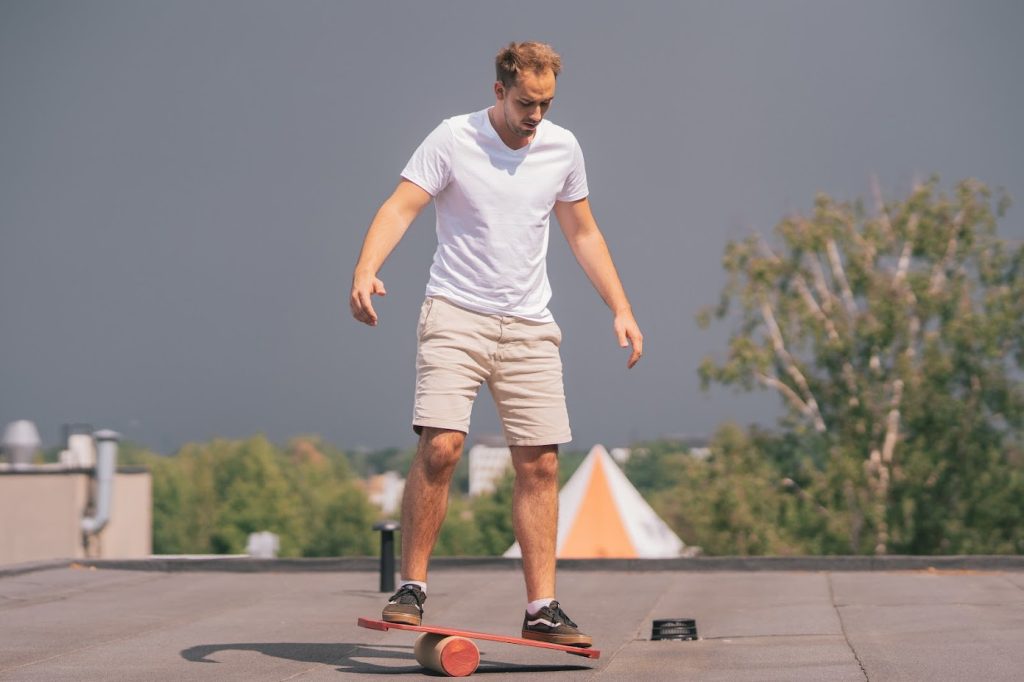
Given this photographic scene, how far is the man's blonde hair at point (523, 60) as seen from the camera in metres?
4.32

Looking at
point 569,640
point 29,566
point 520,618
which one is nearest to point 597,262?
point 569,640

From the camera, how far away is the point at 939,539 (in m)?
34.3

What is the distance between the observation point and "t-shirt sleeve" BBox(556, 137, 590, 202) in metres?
4.70

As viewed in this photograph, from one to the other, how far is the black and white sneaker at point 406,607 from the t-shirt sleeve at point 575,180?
1.34 metres

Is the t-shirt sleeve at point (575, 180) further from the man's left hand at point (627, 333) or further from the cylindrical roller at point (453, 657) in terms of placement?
the cylindrical roller at point (453, 657)

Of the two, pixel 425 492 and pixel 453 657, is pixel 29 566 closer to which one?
pixel 425 492

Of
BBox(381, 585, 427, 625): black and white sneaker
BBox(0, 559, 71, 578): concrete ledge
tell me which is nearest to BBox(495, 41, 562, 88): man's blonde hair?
BBox(381, 585, 427, 625): black and white sneaker

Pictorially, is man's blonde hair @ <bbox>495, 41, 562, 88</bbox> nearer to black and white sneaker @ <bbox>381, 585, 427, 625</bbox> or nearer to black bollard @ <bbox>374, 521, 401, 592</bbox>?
black and white sneaker @ <bbox>381, 585, 427, 625</bbox>

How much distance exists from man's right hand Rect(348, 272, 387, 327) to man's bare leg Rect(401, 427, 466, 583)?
0.41m

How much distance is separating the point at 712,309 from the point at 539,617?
Answer: 31011 mm

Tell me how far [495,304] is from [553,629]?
3.29 feet

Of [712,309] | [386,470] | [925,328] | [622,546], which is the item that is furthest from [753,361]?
[386,470]

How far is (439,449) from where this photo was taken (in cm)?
438

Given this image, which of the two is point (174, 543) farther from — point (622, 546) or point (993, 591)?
point (993, 591)
